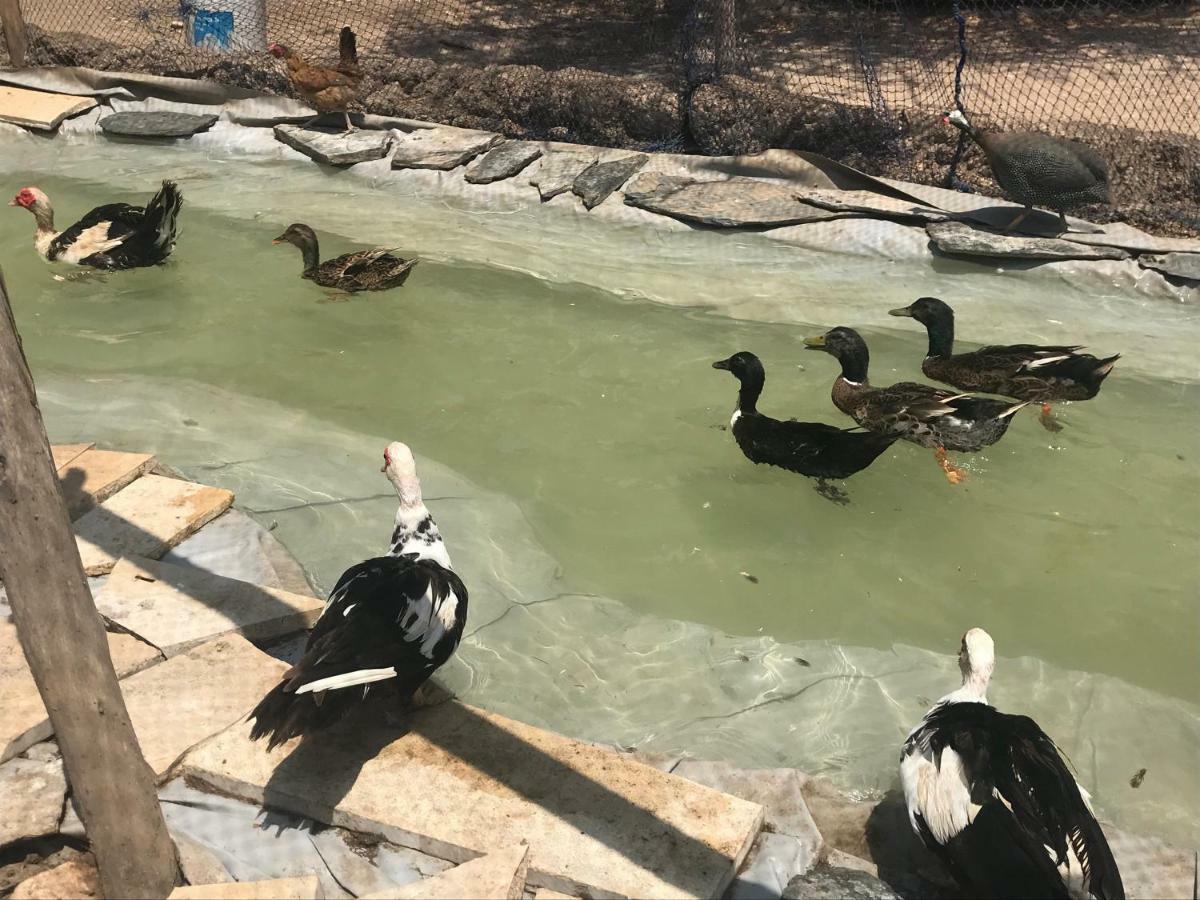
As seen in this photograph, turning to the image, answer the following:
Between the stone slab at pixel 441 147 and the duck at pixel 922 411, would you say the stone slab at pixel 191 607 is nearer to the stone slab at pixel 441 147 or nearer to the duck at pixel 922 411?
the duck at pixel 922 411

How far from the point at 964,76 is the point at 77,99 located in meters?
9.35

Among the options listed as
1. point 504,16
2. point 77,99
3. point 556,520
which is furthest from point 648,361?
point 504,16

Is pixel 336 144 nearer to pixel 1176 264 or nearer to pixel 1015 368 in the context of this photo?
pixel 1015 368

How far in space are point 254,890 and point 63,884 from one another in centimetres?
61

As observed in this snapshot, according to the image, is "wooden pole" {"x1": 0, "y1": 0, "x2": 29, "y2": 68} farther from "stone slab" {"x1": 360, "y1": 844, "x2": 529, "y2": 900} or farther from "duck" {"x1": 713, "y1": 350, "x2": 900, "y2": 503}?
"stone slab" {"x1": 360, "y1": 844, "x2": 529, "y2": 900}

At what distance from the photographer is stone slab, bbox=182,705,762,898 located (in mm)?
3209

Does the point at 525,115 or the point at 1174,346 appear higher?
the point at 525,115

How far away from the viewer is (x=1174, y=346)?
23.1 ft

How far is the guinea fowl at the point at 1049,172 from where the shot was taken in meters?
7.95

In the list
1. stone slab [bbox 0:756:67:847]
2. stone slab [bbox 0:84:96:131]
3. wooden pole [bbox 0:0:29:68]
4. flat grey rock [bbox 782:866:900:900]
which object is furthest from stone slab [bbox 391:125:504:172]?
flat grey rock [bbox 782:866:900:900]

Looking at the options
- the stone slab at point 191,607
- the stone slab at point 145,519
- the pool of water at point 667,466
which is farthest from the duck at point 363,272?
the stone slab at point 191,607

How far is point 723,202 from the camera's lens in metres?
8.89

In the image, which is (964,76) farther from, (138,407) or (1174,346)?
(138,407)

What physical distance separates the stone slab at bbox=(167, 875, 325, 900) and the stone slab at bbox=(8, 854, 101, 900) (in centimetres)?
28
